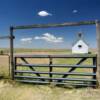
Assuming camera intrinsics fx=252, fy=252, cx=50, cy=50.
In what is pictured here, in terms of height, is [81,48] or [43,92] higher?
[81,48]

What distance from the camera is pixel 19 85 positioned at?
8.28 meters

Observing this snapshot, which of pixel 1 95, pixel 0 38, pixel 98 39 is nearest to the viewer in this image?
pixel 1 95

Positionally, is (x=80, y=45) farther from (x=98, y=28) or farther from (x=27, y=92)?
(x=27, y=92)

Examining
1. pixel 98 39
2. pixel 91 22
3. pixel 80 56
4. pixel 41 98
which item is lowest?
pixel 41 98

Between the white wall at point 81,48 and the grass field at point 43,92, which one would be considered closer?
A: the grass field at point 43,92

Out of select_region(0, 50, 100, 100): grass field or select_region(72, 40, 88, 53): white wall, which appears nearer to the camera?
select_region(0, 50, 100, 100): grass field

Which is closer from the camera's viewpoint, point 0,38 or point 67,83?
point 67,83

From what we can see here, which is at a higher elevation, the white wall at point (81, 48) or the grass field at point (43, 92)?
the white wall at point (81, 48)

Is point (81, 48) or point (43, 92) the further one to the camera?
point (81, 48)

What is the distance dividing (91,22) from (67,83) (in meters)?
2.04

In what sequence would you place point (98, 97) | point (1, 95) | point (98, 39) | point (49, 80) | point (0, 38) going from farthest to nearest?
1. point (0, 38)
2. point (49, 80)
3. point (98, 39)
4. point (1, 95)
5. point (98, 97)

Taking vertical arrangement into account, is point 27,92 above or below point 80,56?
below

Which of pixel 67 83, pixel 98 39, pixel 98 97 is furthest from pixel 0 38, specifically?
pixel 98 97

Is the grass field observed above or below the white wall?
below
